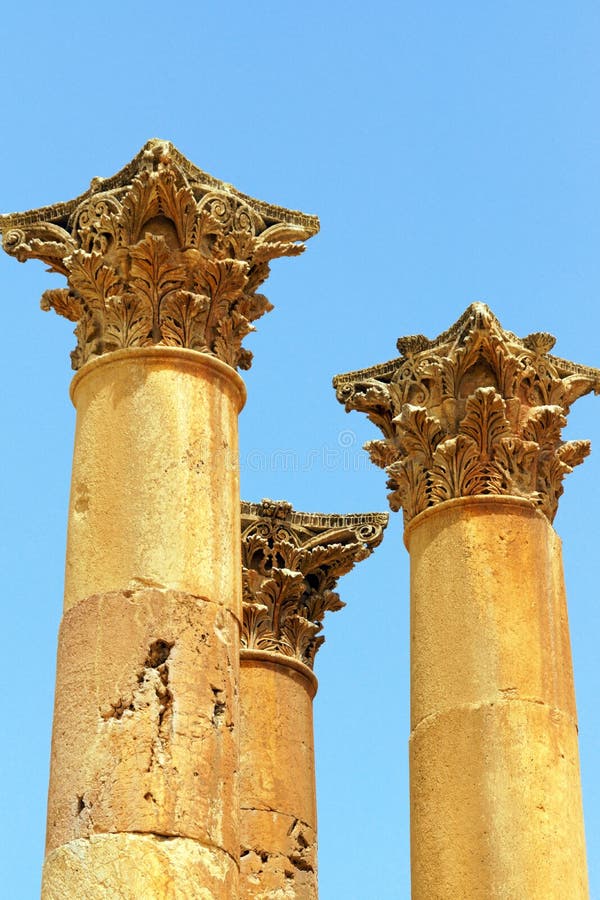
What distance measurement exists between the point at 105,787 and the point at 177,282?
5.08 meters

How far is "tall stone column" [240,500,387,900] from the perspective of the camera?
2217cm

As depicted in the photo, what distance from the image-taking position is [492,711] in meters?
18.0

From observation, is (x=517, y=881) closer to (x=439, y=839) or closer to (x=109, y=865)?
(x=439, y=839)

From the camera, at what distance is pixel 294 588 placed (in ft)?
78.8

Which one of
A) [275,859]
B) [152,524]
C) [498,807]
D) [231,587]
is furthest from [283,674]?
[152,524]

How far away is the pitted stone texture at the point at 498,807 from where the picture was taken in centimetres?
1716

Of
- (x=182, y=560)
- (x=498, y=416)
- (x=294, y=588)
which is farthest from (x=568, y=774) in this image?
(x=294, y=588)

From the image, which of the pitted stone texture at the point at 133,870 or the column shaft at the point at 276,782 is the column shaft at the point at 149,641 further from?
the column shaft at the point at 276,782

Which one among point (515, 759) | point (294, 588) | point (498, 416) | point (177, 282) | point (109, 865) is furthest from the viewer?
point (294, 588)

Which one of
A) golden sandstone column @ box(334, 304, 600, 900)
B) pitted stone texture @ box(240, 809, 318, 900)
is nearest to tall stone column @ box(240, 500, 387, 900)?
pitted stone texture @ box(240, 809, 318, 900)

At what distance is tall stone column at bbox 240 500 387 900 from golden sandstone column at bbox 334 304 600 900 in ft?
12.4

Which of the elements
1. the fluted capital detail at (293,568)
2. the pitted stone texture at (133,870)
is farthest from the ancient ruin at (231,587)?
the fluted capital detail at (293,568)

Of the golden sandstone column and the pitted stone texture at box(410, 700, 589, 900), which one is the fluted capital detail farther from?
the pitted stone texture at box(410, 700, 589, 900)

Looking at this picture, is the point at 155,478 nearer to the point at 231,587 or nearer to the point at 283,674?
the point at 231,587
